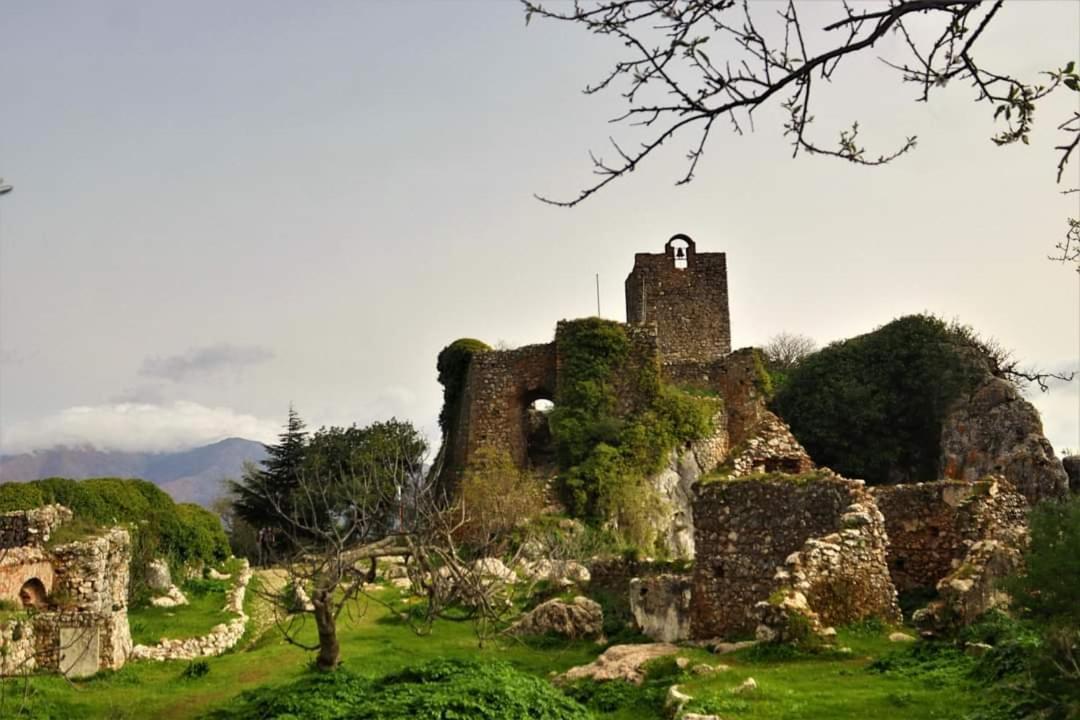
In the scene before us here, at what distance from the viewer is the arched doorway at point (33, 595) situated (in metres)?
17.7

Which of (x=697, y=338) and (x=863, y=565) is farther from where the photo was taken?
(x=697, y=338)

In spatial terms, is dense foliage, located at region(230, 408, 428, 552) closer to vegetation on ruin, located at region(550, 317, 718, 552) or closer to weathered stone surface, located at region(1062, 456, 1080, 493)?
vegetation on ruin, located at region(550, 317, 718, 552)

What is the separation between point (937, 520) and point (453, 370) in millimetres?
23585

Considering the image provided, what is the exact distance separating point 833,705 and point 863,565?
337cm

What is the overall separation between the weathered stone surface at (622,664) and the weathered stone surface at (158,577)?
14.9 metres

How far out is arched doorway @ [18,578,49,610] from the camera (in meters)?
17.7

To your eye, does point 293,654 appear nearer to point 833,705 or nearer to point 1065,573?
point 833,705

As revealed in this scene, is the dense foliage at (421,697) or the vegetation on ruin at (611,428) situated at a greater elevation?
the vegetation on ruin at (611,428)

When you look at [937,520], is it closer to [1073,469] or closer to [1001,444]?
[1001,444]

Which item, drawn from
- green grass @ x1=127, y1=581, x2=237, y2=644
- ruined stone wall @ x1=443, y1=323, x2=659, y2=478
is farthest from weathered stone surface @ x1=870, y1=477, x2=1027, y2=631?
ruined stone wall @ x1=443, y1=323, x2=659, y2=478

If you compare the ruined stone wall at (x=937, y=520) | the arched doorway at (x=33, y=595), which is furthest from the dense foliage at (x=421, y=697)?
the arched doorway at (x=33, y=595)

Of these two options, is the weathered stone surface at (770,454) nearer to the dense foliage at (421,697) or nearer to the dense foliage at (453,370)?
the dense foliage at (421,697)

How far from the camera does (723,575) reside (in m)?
13.8

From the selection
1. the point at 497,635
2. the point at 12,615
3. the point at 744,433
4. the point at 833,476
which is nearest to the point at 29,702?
the point at 12,615
